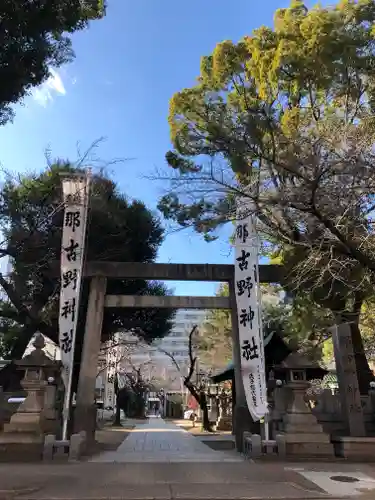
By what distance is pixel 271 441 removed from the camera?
10953 millimetres

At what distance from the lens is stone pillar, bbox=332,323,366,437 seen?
11.6m

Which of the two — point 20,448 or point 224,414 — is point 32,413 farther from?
point 224,414

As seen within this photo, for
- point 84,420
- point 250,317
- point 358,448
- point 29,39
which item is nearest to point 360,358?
point 358,448

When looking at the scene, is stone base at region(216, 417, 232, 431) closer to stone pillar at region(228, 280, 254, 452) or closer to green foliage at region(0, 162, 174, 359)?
green foliage at region(0, 162, 174, 359)

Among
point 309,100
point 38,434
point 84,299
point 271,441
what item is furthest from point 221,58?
point 38,434

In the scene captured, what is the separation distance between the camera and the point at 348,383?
1195 cm

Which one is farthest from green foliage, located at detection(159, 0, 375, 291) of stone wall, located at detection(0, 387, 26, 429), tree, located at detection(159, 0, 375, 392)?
stone wall, located at detection(0, 387, 26, 429)

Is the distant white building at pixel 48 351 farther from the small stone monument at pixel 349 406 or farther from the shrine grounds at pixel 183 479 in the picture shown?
the small stone monument at pixel 349 406

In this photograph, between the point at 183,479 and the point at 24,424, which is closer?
the point at 183,479

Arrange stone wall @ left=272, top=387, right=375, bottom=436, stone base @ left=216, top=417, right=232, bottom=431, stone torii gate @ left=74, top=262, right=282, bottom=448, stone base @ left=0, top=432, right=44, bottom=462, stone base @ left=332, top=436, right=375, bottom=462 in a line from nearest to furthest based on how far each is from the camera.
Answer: stone base @ left=0, top=432, right=44, bottom=462 → stone base @ left=332, top=436, right=375, bottom=462 → stone wall @ left=272, top=387, right=375, bottom=436 → stone torii gate @ left=74, top=262, right=282, bottom=448 → stone base @ left=216, top=417, right=232, bottom=431

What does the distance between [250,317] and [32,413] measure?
254 inches

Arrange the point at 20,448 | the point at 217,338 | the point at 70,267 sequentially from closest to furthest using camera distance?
the point at 20,448
the point at 70,267
the point at 217,338

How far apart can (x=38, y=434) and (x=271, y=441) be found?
597 cm

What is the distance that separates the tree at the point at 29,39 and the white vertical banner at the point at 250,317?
604 centimetres
